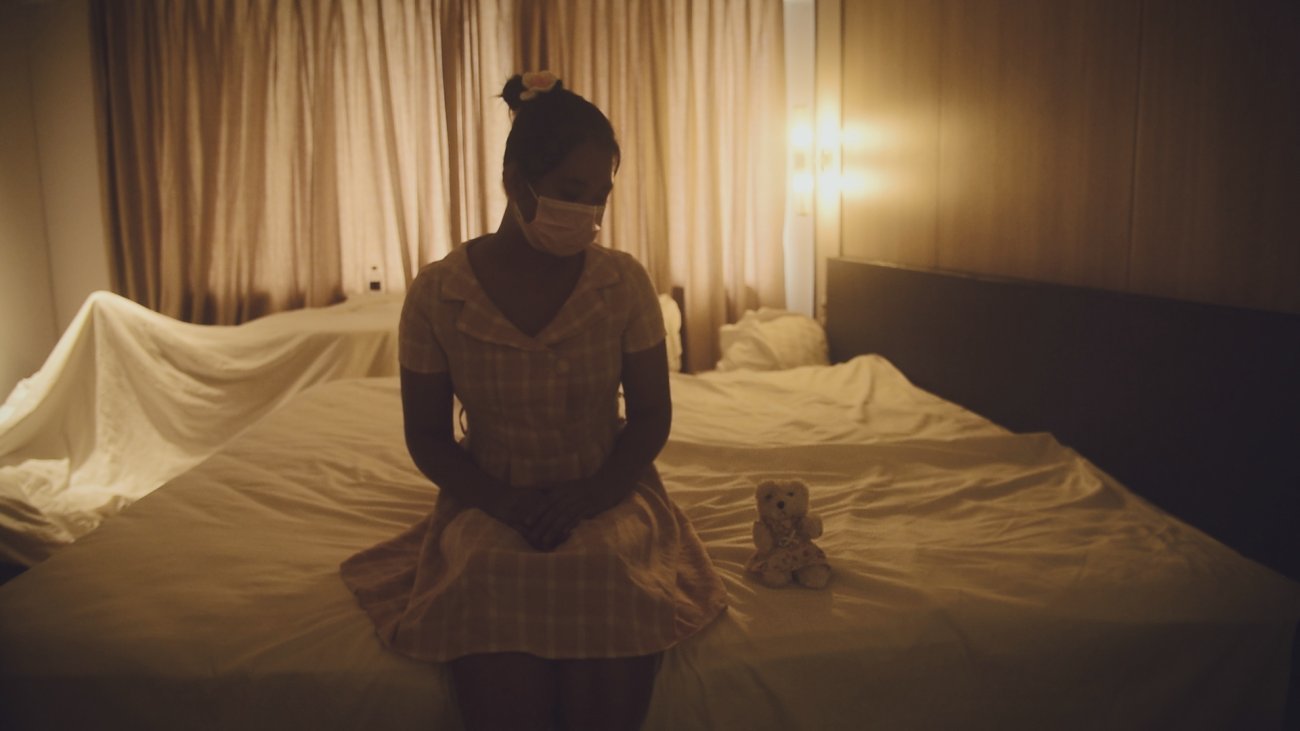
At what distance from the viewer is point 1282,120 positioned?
1.46 m

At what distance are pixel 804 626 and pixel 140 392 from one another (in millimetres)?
2901

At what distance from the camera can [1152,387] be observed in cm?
175

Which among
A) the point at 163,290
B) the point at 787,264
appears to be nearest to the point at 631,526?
the point at 787,264

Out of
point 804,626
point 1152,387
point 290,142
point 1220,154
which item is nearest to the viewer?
point 804,626

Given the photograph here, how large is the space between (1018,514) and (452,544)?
1051 mm

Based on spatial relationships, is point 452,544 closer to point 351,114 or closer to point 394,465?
point 394,465

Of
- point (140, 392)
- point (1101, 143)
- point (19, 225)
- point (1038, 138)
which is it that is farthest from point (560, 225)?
point (19, 225)

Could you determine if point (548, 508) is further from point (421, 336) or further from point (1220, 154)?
point (1220, 154)

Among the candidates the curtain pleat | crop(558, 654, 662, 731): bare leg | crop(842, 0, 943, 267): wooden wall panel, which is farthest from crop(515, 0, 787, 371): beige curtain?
crop(558, 654, 662, 731): bare leg

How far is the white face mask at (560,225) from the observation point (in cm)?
135

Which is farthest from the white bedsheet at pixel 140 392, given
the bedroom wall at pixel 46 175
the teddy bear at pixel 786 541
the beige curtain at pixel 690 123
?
the teddy bear at pixel 786 541

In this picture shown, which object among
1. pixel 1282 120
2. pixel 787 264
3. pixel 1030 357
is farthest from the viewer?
pixel 787 264

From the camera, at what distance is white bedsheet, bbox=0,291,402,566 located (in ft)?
9.71

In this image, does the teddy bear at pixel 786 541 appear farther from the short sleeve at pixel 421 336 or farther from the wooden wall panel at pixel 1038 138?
the wooden wall panel at pixel 1038 138
